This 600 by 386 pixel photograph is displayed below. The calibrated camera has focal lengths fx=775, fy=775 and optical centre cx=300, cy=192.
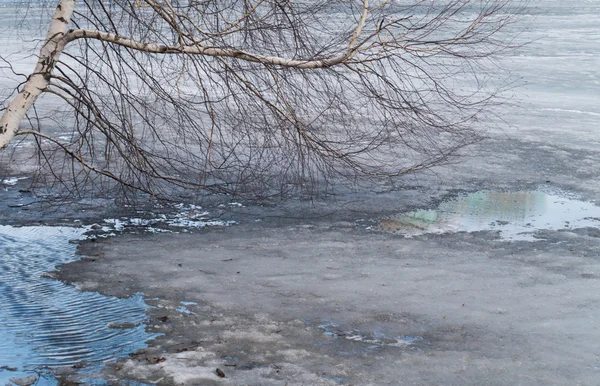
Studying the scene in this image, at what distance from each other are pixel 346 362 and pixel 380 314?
0.82 metres

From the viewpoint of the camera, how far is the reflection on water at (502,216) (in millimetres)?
7250

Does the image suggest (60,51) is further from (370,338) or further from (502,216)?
(502,216)

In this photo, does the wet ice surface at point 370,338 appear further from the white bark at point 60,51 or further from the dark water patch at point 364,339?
the white bark at point 60,51

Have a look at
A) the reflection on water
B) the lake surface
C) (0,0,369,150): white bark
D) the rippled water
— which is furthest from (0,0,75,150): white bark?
the reflection on water

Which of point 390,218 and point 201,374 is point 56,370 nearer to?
point 201,374

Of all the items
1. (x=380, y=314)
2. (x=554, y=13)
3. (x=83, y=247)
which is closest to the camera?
(x=380, y=314)

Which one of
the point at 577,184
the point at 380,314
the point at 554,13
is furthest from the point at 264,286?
the point at 554,13

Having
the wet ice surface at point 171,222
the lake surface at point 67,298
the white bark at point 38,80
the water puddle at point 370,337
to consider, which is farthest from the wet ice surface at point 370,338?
the wet ice surface at point 171,222

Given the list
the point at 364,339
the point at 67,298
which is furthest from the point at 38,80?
the point at 364,339

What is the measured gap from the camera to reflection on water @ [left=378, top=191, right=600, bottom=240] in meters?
7.25

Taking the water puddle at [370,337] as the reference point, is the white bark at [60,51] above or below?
above

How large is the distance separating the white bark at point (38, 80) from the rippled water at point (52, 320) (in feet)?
3.69

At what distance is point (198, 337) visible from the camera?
15.5ft

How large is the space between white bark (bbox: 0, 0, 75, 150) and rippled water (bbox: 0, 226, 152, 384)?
1.12 m
